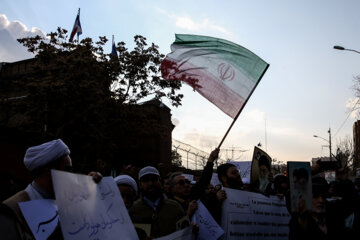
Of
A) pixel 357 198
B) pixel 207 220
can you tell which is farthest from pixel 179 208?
pixel 357 198

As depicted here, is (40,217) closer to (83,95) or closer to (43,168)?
(43,168)

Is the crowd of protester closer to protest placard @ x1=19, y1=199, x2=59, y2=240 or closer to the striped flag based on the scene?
protest placard @ x1=19, y1=199, x2=59, y2=240

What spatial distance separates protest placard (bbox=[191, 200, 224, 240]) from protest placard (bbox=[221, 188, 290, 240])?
15 centimetres

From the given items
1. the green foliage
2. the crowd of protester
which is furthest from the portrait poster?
the green foliage

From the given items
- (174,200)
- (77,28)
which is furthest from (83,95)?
(174,200)

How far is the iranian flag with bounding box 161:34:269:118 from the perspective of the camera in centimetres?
486

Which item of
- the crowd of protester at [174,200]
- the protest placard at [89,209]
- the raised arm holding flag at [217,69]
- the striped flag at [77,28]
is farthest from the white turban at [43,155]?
the striped flag at [77,28]

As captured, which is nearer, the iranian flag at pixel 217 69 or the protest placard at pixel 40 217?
the protest placard at pixel 40 217

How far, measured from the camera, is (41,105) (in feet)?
59.8

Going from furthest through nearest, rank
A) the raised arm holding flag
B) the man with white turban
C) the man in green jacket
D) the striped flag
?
the striped flag
the raised arm holding flag
the man in green jacket
the man with white turban

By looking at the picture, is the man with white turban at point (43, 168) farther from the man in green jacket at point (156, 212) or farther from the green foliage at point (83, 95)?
the green foliage at point (83, 95)

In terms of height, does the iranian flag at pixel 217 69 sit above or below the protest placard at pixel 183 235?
above

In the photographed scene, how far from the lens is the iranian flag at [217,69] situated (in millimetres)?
4863

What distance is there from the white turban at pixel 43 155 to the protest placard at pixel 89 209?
23 centimetres
